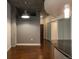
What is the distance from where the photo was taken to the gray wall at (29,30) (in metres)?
13.7

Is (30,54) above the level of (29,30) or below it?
below

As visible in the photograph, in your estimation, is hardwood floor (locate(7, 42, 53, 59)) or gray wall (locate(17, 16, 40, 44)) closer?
hardwood floor (locate(7, 42, 53, 59))

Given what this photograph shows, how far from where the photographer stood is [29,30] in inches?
547

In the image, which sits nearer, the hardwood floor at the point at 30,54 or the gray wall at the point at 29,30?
the hardwood floor at the point at 30,54

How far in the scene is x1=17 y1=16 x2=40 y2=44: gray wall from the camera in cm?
1373

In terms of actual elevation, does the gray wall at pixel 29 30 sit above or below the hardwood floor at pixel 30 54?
above

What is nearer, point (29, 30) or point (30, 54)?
point (30, 54)

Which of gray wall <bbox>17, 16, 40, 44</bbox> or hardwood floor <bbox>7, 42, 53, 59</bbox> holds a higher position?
gray wall <bbox>17, 16, 40, 44</bbox>
